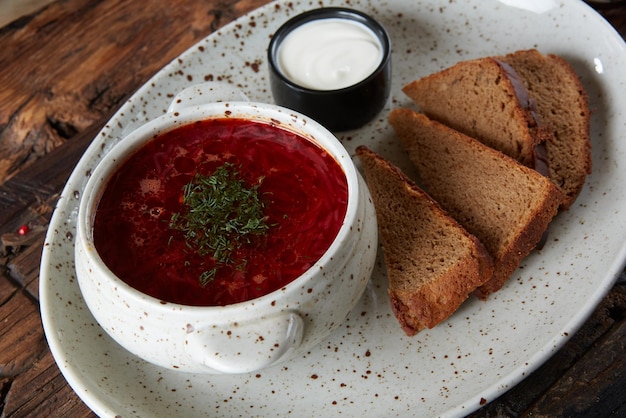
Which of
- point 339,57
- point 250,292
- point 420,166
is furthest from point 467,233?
point 339,57

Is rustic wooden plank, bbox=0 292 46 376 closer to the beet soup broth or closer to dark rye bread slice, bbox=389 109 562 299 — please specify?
the beet soup broth

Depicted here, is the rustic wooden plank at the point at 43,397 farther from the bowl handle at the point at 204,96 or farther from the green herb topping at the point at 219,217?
the bowl handle at the point at 204,96

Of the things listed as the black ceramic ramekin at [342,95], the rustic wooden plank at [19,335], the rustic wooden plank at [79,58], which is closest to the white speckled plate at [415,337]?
the black ceramic ramekin at [342,95]

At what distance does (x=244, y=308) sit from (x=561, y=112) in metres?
1.54

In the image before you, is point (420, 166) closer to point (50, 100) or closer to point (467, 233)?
point (467, 233)

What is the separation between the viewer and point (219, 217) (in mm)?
2145

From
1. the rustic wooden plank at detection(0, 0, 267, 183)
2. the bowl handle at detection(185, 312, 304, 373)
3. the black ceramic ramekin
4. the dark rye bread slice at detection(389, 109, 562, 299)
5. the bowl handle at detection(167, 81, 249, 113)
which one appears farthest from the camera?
A: the rustic wooden plank at detection(0, 0, 267, 183)

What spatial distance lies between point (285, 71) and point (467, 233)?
1.06 m

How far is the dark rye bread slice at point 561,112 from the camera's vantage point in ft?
8.48

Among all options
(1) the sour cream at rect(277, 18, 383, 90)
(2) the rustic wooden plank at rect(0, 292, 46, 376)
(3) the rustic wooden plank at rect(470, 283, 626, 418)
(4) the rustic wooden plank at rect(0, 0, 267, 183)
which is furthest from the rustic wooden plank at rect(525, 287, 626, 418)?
(4) the rustic wooden plank at rect(0, 0, 267, 183)

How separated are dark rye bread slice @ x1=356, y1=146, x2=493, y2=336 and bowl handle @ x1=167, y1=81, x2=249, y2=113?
0.62 m

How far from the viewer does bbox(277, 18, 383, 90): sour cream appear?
2924 mm

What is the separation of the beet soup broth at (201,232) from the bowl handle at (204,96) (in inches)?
6.0

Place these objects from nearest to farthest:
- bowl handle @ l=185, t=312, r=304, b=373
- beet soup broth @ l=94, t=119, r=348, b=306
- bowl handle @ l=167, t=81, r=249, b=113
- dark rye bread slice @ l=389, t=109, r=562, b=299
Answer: bowl handle @ l=185, t=312, r=304, b=373 → beet soup broth @ l=94, t=119, r=348, b=306 → dark rye bread slice @ l=389, t=109, r=562, b=299 → bowl handle @ l=167, t=81, r=249, b=113
